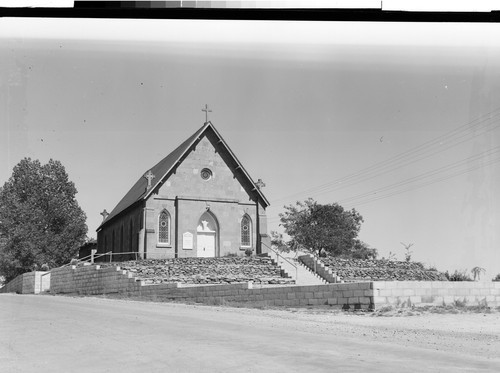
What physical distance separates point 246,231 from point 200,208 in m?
3.67

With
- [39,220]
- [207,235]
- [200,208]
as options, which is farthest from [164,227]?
[39,220]

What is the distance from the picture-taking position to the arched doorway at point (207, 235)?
Answer: 1596 inches

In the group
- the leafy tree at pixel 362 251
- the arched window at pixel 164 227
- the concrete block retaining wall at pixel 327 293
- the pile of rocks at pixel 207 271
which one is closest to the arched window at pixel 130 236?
the arched window at pixel 164 227

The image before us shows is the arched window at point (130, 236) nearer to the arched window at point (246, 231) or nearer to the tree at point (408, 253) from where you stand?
the arched window at point (246, 231)

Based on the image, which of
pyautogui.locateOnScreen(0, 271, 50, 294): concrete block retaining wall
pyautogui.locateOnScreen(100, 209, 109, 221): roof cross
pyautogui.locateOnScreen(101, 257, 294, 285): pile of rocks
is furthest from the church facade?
pyautogui.locateOnScreen(100, 209, 109, 221): roof cross

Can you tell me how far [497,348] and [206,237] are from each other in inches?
1119

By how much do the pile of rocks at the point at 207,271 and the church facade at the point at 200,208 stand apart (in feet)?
20.9

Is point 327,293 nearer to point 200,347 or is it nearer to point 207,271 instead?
point 200,347

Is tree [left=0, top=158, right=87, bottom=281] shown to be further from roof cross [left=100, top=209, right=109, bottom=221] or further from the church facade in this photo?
roof cross [left=100, top=209, right=109, bottom=221]

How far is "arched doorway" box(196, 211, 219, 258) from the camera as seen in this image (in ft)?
133

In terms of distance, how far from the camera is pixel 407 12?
35.9 feet

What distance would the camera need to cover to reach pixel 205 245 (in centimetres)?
4072

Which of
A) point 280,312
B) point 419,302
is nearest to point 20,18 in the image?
point 280,312

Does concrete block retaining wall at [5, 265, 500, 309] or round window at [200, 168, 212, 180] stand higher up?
round window at [200, 168, 212, 180]
